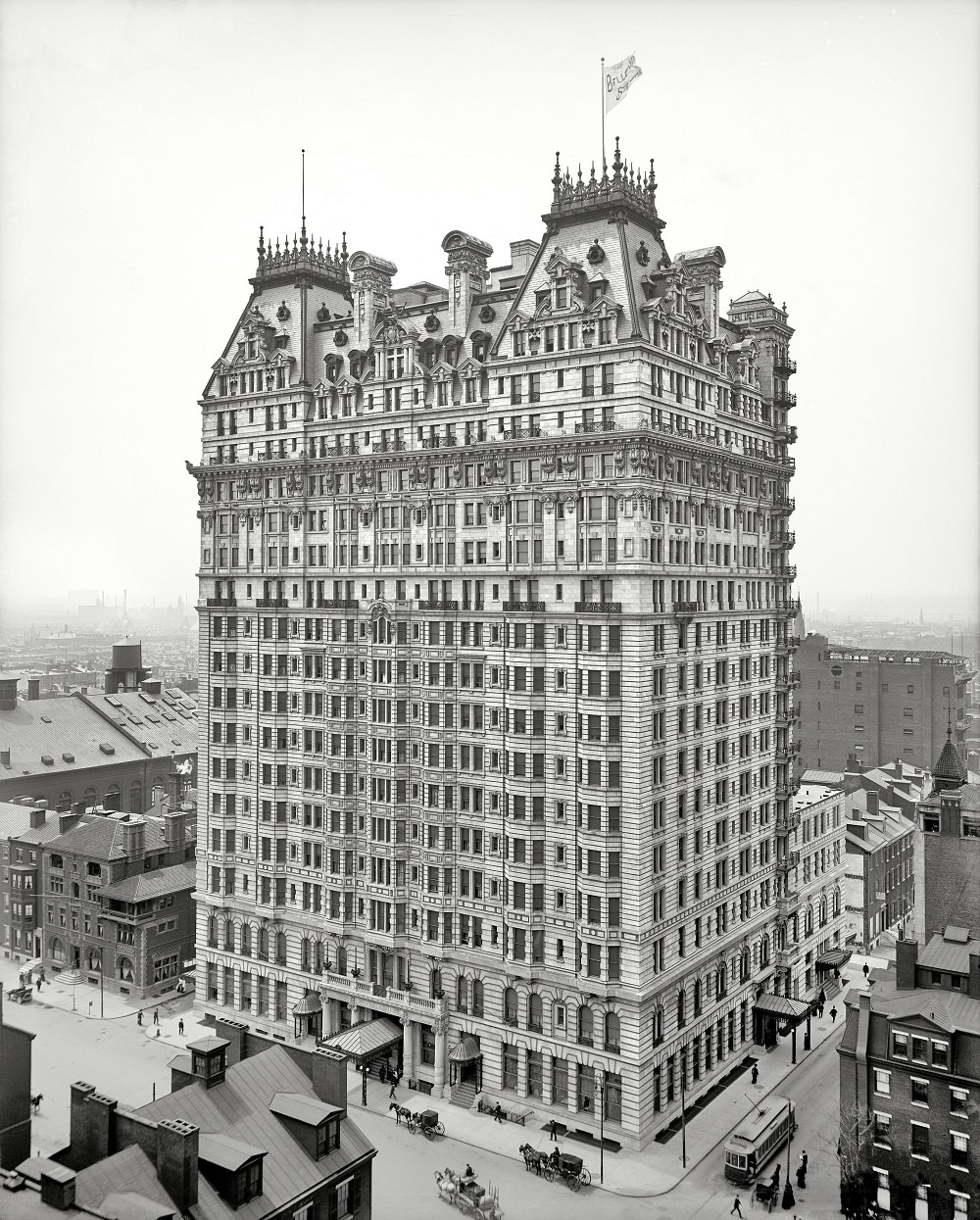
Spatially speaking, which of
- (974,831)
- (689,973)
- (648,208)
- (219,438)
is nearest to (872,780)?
(974,831)

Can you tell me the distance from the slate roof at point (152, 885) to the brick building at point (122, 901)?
0.07 meters

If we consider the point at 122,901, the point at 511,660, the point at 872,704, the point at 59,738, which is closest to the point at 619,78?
the point at 511,660

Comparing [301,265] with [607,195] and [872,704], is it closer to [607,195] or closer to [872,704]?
[607,195]

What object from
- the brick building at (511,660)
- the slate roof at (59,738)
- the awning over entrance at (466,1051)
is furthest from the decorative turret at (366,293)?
the slate roof at (59,738)

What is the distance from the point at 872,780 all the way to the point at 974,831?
39088 millimetres

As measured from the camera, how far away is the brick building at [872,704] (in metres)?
111

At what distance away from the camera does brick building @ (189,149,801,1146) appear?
53469mm

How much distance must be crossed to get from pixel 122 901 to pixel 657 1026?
130 ft

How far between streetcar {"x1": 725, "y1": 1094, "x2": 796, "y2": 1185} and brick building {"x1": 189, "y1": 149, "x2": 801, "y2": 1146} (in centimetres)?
480

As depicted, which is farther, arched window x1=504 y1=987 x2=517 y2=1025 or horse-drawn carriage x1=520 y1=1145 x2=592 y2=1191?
arched window x1=504 y1=987 x2=517 y2=1025

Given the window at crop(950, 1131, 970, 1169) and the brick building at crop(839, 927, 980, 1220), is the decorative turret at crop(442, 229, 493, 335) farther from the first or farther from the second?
the window at crop(950, 1131, 970, 1169)

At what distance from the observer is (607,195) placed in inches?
2226

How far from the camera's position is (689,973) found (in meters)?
56.8

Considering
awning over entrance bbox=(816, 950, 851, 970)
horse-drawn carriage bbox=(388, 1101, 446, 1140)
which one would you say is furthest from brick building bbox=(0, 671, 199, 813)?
awning over entrance bbox=(816, 950, 851, 970)
